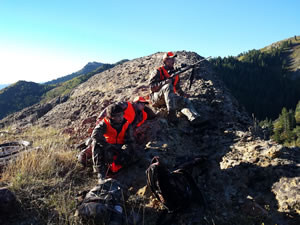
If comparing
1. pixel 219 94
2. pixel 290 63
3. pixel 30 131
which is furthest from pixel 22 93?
pixel 290 63

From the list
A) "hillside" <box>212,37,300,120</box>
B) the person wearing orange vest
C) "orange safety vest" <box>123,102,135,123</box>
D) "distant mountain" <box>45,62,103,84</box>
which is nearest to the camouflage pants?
the person wearing orange vest

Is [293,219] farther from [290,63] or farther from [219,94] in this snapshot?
[290,63]

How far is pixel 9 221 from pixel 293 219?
3363 millimetres

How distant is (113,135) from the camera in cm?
379

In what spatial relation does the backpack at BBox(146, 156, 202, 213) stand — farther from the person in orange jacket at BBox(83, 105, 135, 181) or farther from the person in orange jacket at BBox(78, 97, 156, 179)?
the person in orange jacket at BBox(78, 97, 156, 179)

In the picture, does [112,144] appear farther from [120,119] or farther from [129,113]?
[129,113]

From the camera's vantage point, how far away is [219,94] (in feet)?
21.5

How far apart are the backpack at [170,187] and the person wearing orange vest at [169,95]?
7.59 feet

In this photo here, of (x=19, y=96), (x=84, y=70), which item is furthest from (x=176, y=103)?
(x=84, y=70)

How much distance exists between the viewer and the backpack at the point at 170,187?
2.46m

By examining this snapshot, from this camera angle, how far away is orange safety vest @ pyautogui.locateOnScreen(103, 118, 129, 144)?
3.71 metres

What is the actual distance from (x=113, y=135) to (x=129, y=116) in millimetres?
628

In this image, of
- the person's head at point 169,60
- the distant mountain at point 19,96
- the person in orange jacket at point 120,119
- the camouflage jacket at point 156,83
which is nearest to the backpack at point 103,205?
the person in orange jacket at point 120,119

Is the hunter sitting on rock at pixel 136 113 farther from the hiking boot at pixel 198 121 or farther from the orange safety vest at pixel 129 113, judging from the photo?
the hiking boot at pixel 198 121
